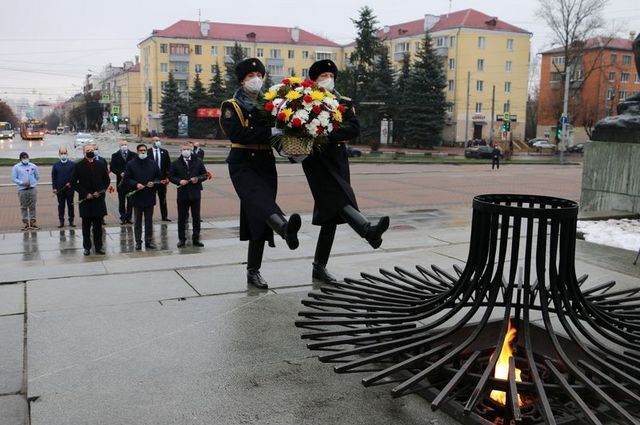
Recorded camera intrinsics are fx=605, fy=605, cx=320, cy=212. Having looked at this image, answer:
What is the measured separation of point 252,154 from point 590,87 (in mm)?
78587

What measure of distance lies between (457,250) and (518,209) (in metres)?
4.33

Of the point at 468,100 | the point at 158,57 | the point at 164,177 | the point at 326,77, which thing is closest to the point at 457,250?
the point at 326,77

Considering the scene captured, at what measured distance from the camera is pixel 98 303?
5.00 meters

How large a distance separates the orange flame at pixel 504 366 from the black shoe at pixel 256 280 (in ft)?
8.43

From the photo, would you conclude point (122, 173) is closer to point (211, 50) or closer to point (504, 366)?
point (504, 366)

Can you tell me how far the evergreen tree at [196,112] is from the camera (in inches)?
2689

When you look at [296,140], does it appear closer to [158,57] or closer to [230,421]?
[230,421]

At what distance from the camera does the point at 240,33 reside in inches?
3292

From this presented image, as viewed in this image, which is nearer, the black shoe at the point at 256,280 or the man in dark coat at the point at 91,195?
the black shoe at the point at 256,280

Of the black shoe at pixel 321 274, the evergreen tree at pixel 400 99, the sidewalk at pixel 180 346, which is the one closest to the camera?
the sidewalk at pixel 180 346

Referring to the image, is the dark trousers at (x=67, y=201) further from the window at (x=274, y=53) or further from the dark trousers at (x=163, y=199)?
the window at (x=274, y=53)

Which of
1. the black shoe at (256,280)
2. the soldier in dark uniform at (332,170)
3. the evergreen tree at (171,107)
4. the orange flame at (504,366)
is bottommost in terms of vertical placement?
the black shoe at (256,280)

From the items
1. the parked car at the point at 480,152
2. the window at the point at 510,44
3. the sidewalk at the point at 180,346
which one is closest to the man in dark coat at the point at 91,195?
the sidewalk at the point at 180,346

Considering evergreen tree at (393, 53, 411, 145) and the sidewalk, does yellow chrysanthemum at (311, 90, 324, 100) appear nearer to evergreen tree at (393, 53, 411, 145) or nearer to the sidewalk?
Answer: the sidewalk
